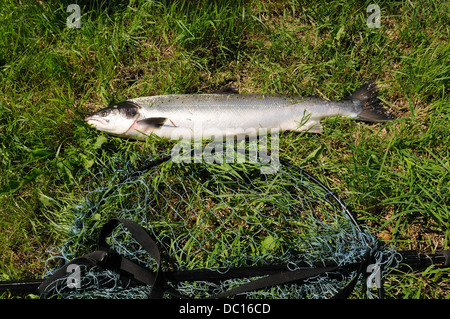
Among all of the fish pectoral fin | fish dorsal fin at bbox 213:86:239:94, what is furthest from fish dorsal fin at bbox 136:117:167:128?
fish dorsal fin at bbox 213:86:239:94

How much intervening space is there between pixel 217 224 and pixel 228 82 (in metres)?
1.62

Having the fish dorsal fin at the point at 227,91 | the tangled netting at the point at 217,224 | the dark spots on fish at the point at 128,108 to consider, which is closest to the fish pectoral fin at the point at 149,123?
the dark spots on fish at the point at 128,108

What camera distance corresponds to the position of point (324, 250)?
263 cm

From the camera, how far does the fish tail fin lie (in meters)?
3.31

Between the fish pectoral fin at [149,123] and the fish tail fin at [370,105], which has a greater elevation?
the fish tail fin at [370,105]

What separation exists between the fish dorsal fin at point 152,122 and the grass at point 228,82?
0.55 ft

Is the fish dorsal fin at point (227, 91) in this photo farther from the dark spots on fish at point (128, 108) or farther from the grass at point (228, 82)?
the dark spots on fish at point (128, 108)

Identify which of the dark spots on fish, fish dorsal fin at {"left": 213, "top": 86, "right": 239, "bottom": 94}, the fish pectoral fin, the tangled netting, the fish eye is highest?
fish dorsal fin at {"left": 213, "top": 86, "right": 239, "bottom": 94}

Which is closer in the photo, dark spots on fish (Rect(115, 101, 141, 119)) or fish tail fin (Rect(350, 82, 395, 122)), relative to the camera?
dark spots on fish (Rect(115, 101, 141, 119))

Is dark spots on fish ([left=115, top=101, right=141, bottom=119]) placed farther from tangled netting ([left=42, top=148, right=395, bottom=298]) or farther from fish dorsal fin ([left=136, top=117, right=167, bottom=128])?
tangled netting ([left=42, top=148, right=395, bottom=298])

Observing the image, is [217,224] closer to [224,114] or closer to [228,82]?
[224,114]

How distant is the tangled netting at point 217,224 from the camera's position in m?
2.54

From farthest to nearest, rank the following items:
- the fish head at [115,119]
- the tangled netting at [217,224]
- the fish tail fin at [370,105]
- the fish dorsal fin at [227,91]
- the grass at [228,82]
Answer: the fish dorsal fin at [227,91]
the fish tail fin at [370,105]
the fish head at [115,119]
the grass at [228,82]
the tangled netting at [217,224]
